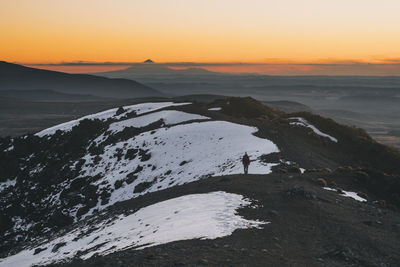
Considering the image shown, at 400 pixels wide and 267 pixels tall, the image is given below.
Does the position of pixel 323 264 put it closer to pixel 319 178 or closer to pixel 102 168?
pixel 319 178

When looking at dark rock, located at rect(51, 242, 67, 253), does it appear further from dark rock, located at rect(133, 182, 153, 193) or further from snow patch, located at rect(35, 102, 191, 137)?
snow patch, located at rect(35, 102, 191, 137)

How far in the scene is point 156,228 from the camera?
63.5 ft

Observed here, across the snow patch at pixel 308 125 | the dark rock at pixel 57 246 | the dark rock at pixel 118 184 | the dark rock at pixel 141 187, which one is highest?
the snow patch at pixel 308 125

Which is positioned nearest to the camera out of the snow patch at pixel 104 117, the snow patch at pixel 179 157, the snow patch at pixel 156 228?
the snow patch at pixel 156 228

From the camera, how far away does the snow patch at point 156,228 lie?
17391 millimetres

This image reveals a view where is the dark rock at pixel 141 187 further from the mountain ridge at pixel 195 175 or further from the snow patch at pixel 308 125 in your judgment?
the snow patch at pixel 308 125

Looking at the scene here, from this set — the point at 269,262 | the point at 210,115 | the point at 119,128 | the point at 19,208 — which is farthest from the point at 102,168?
the point at 269,262

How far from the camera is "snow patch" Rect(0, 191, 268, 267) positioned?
17391mm

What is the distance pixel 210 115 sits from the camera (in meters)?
59.3

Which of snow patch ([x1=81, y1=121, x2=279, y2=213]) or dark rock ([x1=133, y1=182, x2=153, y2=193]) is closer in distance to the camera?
snow patch ([x1=81, y1=121, x2=279, y2=213])

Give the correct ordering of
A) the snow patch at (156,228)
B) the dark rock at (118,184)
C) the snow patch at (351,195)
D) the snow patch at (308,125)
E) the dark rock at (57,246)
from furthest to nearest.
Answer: the snow patch at (308,125) < the dark rock at (118,184) < the snow patch at (351,195) < the dark rock at (57,246) < the snow patch at (156,228)

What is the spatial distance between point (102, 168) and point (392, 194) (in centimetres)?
3269

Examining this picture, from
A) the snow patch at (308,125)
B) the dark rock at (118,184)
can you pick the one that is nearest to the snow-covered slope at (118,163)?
the dark rock at (118,184)

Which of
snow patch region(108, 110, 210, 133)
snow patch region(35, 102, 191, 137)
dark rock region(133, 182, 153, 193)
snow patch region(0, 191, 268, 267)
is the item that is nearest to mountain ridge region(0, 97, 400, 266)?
dark rock region(133, 182, 153, 193)
